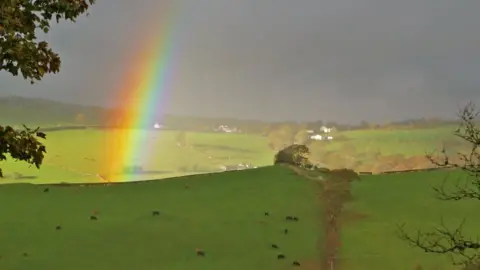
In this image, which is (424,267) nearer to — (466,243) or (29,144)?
(466,243)

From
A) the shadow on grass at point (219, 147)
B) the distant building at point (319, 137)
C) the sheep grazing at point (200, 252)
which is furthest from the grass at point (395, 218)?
the shadow on grass at point (219, 147)

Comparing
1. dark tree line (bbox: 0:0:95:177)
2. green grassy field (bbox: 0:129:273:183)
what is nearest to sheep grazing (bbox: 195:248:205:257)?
dark tree line (bbox: 0:0:95:177)

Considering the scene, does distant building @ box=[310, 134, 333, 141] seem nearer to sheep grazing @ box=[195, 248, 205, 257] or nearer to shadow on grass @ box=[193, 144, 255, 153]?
shadow on grass @ box=[193, 144, 255, 153]

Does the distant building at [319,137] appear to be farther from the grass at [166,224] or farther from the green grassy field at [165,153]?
the grass at [166,224]

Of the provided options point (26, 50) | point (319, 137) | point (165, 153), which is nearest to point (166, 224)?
point (26, 50)

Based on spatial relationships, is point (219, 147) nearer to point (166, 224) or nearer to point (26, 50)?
point (166, 224)

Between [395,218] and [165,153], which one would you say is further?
[165,153]

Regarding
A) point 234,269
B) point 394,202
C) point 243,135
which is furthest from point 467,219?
point 243,135
